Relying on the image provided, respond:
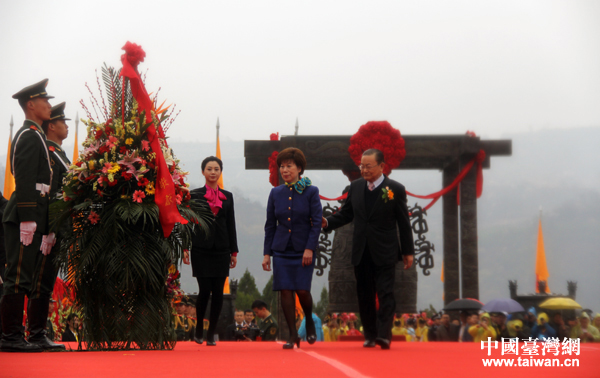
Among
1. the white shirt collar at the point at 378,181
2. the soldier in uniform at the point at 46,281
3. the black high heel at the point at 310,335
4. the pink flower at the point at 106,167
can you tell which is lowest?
the black high heel at the point at 310,335

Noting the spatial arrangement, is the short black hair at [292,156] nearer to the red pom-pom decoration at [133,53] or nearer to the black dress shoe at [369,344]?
the red pom-pom decoration at [133,53]

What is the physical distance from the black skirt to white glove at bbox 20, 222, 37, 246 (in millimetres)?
1971

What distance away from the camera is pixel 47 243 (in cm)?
520

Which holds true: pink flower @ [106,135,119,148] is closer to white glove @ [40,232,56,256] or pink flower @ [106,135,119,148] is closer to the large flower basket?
the large flower basket

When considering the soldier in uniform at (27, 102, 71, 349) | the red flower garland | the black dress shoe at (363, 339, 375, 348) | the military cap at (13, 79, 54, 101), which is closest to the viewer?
the soldier in uniform at (27, 102, 71, 349)

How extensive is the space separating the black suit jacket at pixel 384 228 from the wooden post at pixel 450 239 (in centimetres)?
516

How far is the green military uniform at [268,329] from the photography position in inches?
393

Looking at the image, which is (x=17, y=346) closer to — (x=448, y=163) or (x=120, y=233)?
(x=120, y=233)

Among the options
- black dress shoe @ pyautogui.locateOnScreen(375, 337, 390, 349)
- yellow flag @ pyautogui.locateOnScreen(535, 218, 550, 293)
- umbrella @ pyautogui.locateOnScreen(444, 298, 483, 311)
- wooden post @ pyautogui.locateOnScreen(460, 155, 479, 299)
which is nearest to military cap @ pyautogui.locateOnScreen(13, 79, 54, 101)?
black dress shoe @ pyautogui.locateOnScreen(375, 337, 390, 349)

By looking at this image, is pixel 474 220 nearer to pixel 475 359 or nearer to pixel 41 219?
pixel 475 359

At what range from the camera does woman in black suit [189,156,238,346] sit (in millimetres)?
6695

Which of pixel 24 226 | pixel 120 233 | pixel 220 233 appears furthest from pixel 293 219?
pixel 24 226

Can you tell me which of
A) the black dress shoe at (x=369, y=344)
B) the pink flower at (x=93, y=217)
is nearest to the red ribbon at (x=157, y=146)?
the pink flower at (x=93, y=217)

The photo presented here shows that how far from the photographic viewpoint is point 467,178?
10844mm
